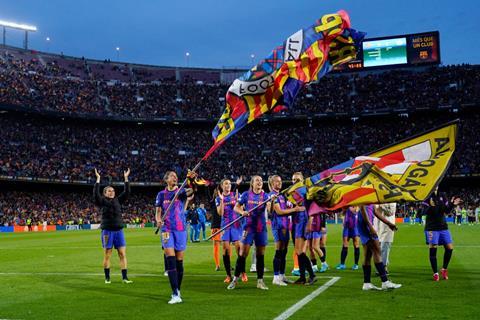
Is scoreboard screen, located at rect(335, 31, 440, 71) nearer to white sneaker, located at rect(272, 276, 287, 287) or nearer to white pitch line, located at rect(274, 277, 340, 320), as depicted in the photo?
white sneaker, located at rect(272, 276, 287, 287)

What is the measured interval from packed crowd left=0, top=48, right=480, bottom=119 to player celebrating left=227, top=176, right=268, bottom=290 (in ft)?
193

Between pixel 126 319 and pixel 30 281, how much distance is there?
6419mm

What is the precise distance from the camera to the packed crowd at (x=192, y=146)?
215 ft

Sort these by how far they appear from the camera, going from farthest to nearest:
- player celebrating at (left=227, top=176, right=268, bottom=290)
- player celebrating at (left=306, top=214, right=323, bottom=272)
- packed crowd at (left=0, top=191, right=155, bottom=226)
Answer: packed crowd at (left=0, top=191, right=155, bottom=226) → player celebrating at (left=306, top=214, right=323, bottom=272) → player celebrating at (left=227, top=176, right=268, bottom=290)

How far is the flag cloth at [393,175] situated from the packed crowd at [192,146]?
5727 centimetres

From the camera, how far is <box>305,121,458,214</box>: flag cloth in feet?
30.5

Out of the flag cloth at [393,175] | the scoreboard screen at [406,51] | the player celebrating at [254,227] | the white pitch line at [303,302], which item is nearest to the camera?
the white pitch line at [303,302]

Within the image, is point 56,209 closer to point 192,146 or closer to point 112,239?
point 192,146

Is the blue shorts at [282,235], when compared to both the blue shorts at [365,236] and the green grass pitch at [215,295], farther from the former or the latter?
the blue shorts at [365,236]

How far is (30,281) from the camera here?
1435 cm

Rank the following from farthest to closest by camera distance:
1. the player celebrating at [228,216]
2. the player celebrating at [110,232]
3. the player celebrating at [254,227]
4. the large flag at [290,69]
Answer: the player celebrating at [110,232], the player celebrating at [228,216], the player celebrating at [254,227], the large flag at [290,69]

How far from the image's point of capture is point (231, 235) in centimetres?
1378

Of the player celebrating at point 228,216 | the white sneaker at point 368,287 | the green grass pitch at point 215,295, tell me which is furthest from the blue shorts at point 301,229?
the white sneaker at point 368,287

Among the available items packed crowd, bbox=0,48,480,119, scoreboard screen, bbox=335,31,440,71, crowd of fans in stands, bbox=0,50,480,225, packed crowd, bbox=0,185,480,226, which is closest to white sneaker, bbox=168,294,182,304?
packed crowd, bbox=0,185,480,226
